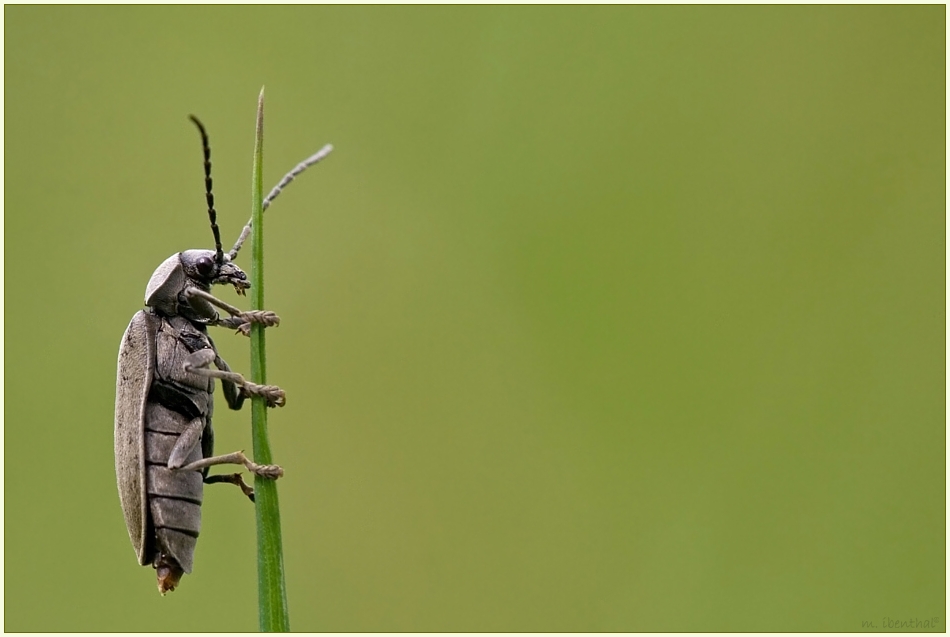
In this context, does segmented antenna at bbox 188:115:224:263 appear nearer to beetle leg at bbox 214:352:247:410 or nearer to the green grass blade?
beetle leg at bbox 214:352:247:410

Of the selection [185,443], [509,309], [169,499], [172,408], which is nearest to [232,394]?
[172,408]

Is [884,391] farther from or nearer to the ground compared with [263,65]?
nearer to the ground

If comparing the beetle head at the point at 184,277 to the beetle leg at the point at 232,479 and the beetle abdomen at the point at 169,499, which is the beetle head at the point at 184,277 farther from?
the beetle leg at the point at 232,479

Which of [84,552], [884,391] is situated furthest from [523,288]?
[84,552]

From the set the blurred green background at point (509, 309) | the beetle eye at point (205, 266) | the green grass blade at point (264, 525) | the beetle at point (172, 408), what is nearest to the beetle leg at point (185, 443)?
the beetle at point (172, 408)

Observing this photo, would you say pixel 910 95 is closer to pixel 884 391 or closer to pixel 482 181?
pixel 884 391

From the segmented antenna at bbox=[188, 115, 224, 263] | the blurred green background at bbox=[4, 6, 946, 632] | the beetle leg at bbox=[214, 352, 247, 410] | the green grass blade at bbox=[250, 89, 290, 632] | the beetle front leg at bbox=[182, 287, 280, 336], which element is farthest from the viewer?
the blurred green background at bbox=[4, 6, 946, 632]

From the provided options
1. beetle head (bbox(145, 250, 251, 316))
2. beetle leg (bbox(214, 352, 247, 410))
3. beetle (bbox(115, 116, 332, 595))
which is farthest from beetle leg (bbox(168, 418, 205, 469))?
beetle head (bbox(145, 250, 251, 316))
